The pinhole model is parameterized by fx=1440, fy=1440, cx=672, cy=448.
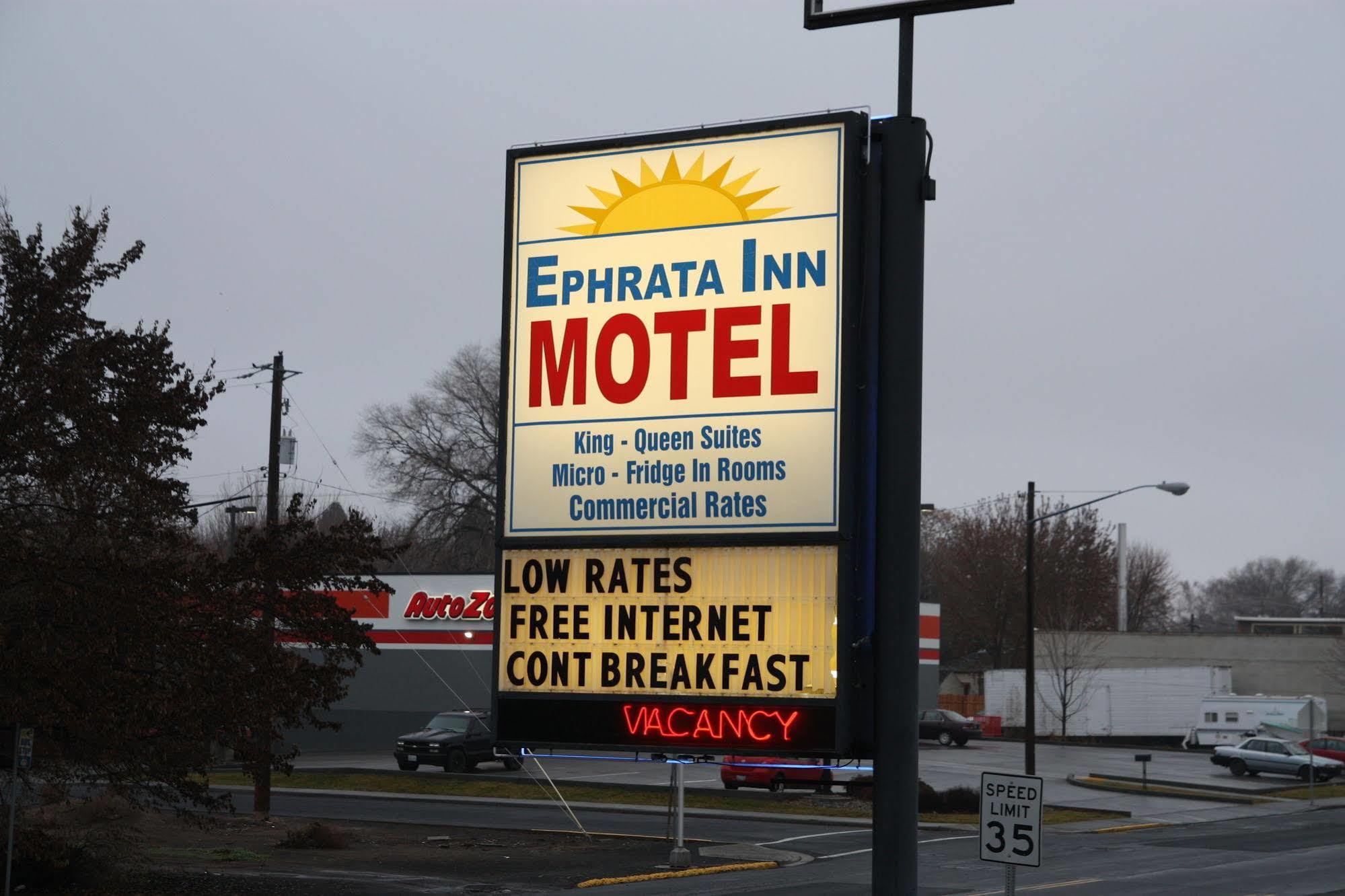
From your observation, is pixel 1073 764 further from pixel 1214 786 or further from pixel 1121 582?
pixel 1121 582

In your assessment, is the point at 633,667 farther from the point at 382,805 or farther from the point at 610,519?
the point at 382,805

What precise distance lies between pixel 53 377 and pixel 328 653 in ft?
17.9

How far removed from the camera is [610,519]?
7320 millimetres

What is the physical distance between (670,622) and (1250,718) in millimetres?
57577

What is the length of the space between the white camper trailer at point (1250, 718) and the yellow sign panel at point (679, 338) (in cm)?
5423

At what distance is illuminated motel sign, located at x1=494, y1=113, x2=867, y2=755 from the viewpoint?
22.7ft

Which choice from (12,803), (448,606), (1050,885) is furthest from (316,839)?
(448,606)

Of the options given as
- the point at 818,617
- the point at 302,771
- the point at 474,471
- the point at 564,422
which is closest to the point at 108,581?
the point at 564,422

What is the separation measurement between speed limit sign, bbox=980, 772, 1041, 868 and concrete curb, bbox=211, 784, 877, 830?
22636 millimetres

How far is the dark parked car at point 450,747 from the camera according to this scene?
43.5 m

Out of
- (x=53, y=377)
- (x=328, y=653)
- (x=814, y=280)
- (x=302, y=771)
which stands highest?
(x=53, y=377)

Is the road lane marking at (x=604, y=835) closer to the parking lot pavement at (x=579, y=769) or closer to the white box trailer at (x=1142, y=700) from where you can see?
the parking lot pavement at (x=579, y=769)

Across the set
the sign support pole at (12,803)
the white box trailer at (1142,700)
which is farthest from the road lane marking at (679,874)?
the white box trailer at (1142,700)

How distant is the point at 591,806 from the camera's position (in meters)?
37.1
